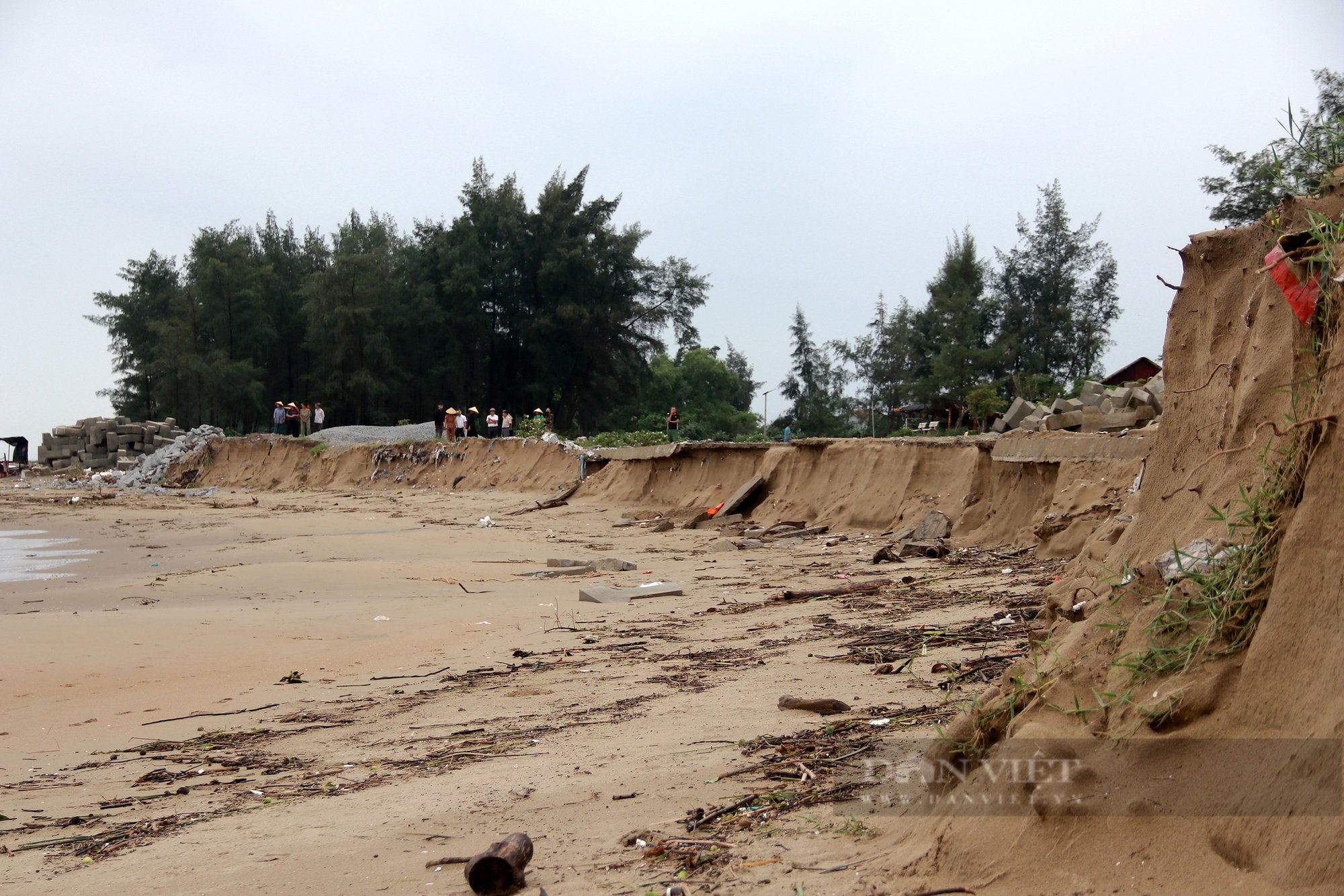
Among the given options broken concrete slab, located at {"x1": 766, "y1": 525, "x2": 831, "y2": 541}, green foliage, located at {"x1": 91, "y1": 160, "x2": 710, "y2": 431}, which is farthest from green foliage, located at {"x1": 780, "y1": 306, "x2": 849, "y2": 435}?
broken concrete slab, located at {"x1": 766, "y1": 525, "x2": 831, "y2": 541}

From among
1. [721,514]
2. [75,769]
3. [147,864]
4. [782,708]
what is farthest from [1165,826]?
[721,514]

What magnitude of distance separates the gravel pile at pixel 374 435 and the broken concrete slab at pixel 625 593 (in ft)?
78.5

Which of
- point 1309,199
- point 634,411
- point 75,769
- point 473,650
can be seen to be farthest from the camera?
point 634,411

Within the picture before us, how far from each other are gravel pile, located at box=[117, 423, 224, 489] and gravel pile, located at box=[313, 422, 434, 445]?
5.82 metres

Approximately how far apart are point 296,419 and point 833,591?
3873cm

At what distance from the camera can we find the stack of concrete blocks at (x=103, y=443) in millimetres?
38719

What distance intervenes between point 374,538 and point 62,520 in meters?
9.40

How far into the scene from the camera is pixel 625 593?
9.10 meters

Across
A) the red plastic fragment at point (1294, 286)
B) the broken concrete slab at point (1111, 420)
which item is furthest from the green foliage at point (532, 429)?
the red plastic fragment at point (1294, 286)

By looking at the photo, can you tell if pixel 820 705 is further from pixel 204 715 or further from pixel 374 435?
pixel 374 435

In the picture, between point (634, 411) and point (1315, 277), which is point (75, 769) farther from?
point (634, 411)

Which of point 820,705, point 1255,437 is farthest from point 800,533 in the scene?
point 1255,437

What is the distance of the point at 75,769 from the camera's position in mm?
4715

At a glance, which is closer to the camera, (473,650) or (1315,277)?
(1315,277)
